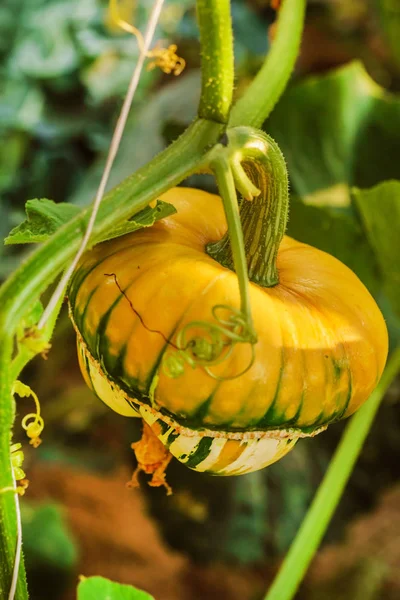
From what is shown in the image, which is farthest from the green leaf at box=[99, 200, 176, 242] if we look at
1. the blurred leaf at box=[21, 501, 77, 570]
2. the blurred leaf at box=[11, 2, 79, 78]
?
the blurred leaf at box=[11, 2, 79, 78]

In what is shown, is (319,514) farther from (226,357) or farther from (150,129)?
(150,129)

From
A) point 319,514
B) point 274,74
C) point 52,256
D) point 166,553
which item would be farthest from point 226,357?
point 166,553

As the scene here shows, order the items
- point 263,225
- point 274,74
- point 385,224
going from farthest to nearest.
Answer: point 385,224, point 274,74, point 263,225

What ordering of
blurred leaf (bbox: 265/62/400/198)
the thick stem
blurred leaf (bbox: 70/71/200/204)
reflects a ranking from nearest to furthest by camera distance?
1. the thick stem
2. blurred leaf (bbox: 265/62/400/198)
3. blurred leaf (bbox: 70/71/200/204)

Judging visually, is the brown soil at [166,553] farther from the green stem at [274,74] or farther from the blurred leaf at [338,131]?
the green stem at [274,74]

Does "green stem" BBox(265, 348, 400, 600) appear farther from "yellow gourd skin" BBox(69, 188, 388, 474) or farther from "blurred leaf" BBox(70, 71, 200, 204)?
"blurred leaf" BBox(70, 71, 200, 204)

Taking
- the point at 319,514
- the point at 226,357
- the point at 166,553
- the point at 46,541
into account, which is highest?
the point at 226,357

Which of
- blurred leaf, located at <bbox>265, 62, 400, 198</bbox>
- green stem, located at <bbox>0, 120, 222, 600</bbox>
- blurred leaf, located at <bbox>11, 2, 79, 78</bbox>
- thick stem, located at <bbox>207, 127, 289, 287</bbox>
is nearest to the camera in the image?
green stem, located at <bbox>0, 120, 222, 600</bbox>
